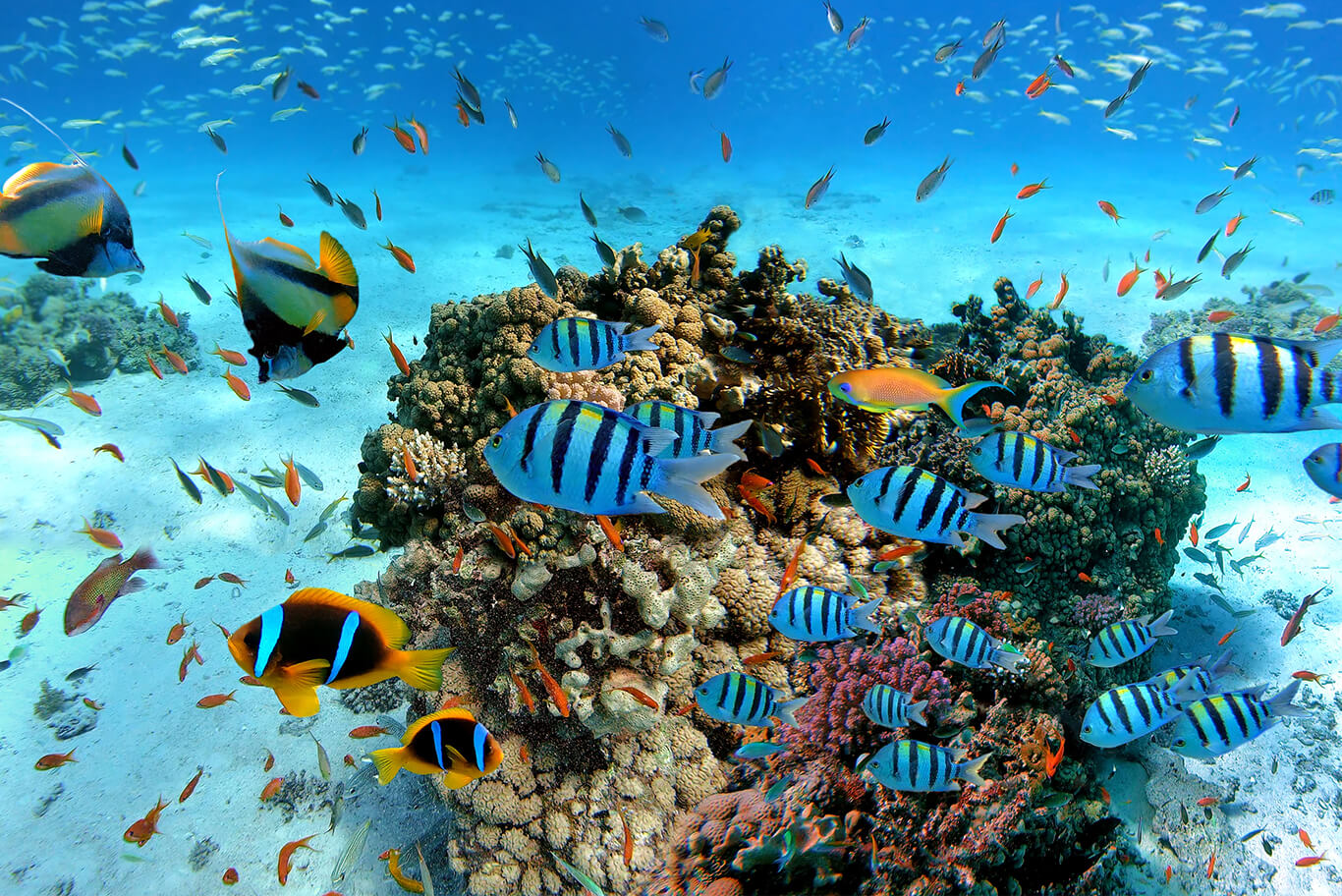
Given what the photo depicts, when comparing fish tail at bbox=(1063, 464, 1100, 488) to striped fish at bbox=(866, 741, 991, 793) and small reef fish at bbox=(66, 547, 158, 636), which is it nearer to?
striped fish at bbox=(866, 741, 991, 793)

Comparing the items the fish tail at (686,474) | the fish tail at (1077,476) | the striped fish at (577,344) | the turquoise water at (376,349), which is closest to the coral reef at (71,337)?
the turquoise water at (376,349)

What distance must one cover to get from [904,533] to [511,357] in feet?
9.99

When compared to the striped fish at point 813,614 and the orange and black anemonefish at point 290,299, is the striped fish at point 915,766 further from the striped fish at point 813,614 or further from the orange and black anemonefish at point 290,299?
the orange and black anemonefish at point 290,299

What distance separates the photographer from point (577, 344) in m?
2.57

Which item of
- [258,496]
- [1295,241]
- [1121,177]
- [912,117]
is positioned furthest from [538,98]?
[258,496]

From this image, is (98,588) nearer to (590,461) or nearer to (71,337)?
(590,461)

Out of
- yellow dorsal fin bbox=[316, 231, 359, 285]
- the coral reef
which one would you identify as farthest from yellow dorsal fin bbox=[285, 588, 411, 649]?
the coral reef

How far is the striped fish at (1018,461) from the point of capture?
9.15 ft

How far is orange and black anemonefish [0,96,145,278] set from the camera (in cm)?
195

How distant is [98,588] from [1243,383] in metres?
6.51

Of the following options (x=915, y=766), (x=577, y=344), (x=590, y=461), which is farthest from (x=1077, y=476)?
(x=590, y=461)

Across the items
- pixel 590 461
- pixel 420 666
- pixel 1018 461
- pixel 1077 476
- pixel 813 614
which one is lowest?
pixel 813 614

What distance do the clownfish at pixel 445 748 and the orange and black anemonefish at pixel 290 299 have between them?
4.48 ft

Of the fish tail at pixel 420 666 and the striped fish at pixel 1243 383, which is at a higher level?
the striped fish at pixel 1243 383
